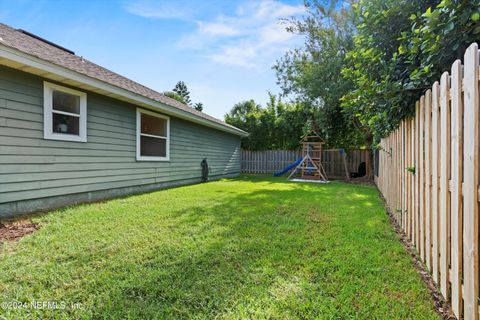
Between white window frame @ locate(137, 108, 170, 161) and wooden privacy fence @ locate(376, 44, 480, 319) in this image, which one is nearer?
wooden privacy fence @ locate(376, 44, 480, 319)

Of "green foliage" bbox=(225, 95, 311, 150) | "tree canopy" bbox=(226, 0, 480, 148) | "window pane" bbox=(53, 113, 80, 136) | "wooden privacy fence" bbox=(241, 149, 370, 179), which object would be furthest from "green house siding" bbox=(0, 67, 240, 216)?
"green foliage" bbox=(225, 95, 311, 150)

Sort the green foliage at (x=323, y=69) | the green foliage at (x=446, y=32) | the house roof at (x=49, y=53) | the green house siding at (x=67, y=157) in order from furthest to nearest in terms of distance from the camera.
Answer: the green foliage at (x=323, y=69) → the house roof at (x=49, y=53) → the green house siding at (x=67, y=157) → the green foliage at (x=446, y=32)

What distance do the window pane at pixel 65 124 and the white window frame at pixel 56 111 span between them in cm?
6

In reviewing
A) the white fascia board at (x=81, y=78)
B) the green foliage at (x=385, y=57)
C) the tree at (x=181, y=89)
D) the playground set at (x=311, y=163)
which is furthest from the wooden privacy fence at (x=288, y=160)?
the tree at (x=181, y=89)

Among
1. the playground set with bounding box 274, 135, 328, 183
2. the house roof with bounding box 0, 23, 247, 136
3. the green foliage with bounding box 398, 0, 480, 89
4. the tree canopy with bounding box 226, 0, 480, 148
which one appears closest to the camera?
the green foliage with bounding box 398, 0, 480, 89

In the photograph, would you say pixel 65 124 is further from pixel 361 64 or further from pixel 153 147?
pixel 361 64

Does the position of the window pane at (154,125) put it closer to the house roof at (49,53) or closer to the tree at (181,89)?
the house roof at (49,53)

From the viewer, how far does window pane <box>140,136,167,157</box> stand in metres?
6.94

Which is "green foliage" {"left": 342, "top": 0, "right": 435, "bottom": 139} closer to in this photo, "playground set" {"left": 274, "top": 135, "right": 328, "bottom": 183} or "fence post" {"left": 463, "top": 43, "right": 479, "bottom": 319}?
A: "fence post" {"left": 463, "top": 43, "right": 479, "bottom": 319}

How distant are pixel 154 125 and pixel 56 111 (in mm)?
3115

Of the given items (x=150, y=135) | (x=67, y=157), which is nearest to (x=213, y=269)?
(x=67, y=157)

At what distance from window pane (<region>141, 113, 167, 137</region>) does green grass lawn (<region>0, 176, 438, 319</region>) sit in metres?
3.72

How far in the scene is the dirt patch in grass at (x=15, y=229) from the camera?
290 cm

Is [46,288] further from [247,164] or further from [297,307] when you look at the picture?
[247,164]
